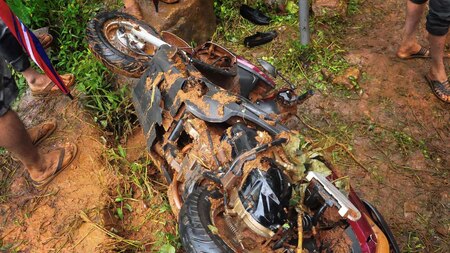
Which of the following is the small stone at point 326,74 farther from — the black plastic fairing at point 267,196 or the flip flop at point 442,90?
the black plastic fairing at point 267,196

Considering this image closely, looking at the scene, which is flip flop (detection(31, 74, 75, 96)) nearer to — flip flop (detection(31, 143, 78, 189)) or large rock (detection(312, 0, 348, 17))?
flip flop (detection(31, 143, 78, 189))

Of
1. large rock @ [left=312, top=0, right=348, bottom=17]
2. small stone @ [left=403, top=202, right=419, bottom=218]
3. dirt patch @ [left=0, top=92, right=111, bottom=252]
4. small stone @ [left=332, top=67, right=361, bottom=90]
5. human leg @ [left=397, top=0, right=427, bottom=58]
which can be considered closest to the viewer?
dirt patch @ [left=0, top=92, right=111, bottom=252]

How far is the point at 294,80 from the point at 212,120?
204cm

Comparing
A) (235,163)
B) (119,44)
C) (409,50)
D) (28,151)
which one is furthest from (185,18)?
(235,163)

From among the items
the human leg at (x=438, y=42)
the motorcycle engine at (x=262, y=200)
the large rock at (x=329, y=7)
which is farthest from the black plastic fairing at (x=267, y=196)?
the large rock at (x=329, y=7)

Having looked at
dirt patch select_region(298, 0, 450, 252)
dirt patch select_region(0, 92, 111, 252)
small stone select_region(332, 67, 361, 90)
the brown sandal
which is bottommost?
dirt patch select_region(298, 0, 450, 252)

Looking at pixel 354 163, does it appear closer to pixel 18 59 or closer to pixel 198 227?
pixel 198 227

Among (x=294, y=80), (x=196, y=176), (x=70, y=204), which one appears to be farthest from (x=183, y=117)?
(x=294, y=80)

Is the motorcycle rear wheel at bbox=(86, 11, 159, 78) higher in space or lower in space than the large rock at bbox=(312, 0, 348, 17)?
higher

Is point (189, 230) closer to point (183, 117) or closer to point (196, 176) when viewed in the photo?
point (196, 176)

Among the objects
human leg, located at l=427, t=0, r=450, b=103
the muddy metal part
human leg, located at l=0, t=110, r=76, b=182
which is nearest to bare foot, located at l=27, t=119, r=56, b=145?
human leg, located at l=0, t=110, r=76, b=182

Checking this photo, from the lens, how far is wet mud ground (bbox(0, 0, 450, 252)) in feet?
9.57

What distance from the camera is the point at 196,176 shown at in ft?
6.72

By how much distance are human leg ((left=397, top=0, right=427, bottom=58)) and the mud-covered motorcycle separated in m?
1.78
